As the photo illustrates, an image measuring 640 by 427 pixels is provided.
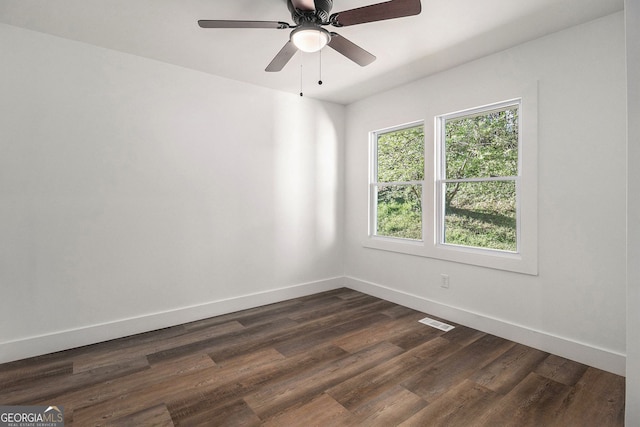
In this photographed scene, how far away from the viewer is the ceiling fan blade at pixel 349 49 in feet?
7.00

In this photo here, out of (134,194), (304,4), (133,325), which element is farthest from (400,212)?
(133,325)

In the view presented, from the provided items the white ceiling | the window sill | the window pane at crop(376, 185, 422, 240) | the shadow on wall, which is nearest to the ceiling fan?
the white ceiling

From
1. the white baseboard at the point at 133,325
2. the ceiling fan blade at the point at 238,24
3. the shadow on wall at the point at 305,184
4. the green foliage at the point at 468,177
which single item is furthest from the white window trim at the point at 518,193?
the ceiling fan blade at the point at 238,24

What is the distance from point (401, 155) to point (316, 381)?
108 inches

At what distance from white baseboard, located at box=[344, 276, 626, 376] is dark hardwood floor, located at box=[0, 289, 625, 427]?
0.25ft

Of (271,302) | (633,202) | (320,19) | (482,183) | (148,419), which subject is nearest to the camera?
(633,202)

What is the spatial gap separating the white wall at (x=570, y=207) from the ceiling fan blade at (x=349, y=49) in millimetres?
1334

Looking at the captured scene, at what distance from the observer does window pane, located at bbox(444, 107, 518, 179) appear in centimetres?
294

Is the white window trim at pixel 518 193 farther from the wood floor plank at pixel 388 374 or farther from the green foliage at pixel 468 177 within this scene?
the wood floor plank at pixel 388 374

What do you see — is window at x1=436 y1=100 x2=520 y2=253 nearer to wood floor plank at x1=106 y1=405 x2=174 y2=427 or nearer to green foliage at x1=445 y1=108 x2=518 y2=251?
green foliage at x1=445 y1=108 x2=518 y2=251

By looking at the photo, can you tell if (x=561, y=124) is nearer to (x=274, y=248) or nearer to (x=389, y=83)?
(x=389, y=83)

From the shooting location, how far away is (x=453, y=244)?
11.2 feet

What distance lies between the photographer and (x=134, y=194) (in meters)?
2.98

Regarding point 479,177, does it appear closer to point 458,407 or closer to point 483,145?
point 483,145
